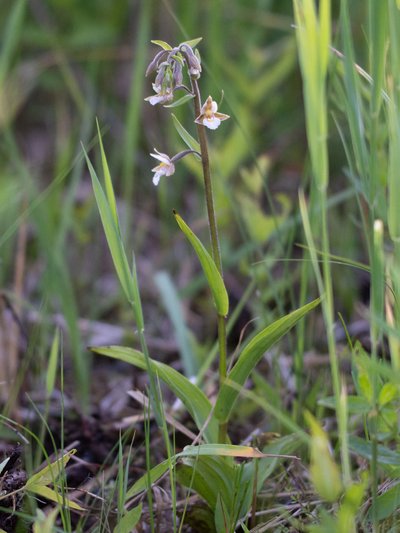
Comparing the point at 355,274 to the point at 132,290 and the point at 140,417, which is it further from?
the point at 132,290

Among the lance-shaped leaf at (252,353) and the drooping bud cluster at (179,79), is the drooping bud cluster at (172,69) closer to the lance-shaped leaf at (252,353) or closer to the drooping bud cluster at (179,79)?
the drooping bud cluster at (179,79)

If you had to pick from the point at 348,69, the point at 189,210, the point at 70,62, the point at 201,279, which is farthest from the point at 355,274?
the point at 70,62

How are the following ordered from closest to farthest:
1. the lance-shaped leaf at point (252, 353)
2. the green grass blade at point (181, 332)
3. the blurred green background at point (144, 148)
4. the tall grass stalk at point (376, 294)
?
the tall grass stalk at point (376, 294)
the lance-shaped leaf at point (252, 353)
the green grass blade at point (181, 332)
the blurred green background at point (144, 148)

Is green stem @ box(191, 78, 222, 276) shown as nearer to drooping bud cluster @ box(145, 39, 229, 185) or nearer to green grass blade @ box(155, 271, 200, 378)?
drooping bud cluster @ box(145, 39, 229, 185)

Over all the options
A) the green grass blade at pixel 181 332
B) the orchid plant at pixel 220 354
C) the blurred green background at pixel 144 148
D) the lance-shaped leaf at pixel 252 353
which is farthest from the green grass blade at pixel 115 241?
the blurred green background at pixel 144 148

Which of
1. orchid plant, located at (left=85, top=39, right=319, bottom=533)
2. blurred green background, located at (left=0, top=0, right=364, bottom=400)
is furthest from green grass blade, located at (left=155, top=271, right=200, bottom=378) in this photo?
orchid plant, located at (left=85, top=39, right=319, bottom=533)
